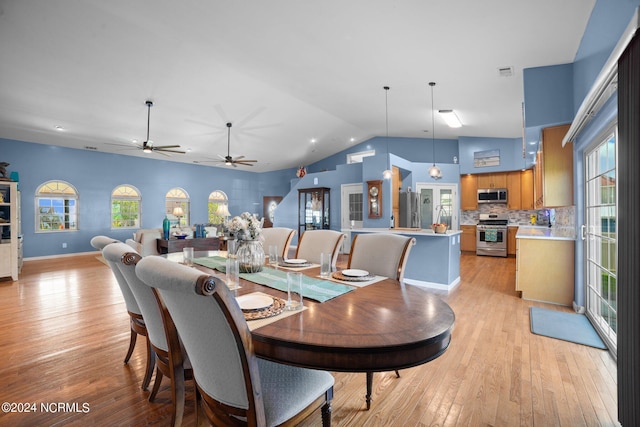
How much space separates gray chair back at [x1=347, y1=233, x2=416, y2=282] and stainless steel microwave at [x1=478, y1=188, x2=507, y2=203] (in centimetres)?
672

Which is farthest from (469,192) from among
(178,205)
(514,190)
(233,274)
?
(178,205)

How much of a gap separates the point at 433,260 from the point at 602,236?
78.3 inches

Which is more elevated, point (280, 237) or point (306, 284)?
point (280, 237)

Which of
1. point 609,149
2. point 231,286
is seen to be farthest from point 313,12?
point 609,149

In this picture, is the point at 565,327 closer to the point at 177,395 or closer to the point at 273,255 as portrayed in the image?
the point at 273,255

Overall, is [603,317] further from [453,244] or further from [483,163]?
[483,163]

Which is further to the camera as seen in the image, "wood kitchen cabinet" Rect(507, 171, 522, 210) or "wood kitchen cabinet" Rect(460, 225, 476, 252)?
"wood kitchen cabinet" Rect(460, 225, 476, 252)

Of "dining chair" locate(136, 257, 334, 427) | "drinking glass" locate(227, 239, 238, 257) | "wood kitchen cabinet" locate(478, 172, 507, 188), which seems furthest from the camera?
"wood kitchen cabinet" locate(478, 172, 507, 188)

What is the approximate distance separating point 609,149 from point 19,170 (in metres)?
10.6

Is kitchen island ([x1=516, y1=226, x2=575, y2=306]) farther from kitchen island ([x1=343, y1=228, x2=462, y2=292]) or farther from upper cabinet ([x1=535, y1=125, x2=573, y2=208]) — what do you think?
kitchen island ([x1=343, y1=228, x2=462, y2=292])

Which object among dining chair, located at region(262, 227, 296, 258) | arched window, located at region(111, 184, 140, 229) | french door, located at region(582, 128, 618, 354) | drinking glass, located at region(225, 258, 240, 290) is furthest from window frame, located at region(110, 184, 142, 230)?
french door, located at region(582, 128, 618, 354)

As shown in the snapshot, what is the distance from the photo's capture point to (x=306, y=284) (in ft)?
5.65

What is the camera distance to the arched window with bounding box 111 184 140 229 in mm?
8516

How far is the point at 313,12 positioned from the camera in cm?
293
